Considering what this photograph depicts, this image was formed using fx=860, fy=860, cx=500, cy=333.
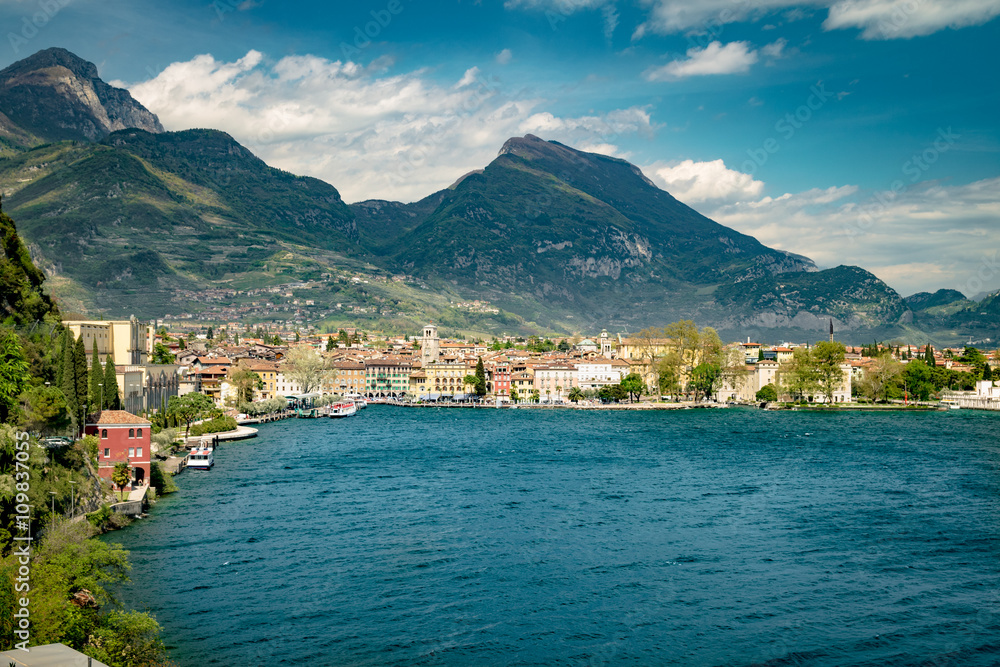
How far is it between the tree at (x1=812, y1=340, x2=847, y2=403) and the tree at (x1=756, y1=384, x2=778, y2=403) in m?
5.73

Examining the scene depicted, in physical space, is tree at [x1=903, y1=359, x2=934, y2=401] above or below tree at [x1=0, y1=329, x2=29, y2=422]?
below

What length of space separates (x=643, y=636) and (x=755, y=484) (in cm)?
2584

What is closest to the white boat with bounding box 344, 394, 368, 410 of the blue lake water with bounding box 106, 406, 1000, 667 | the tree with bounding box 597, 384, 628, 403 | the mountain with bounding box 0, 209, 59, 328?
the tree with bounding box 597, 384, 628, 403

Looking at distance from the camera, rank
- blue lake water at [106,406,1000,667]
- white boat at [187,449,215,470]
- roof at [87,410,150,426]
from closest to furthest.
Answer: blue lake water at [106,406,1000,667] < roof at [87,410,150,426] < white boat at [187,449,215,470]

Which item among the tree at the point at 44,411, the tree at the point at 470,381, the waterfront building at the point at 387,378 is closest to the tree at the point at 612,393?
the tree at the point at 470,381

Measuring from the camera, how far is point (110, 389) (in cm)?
4750

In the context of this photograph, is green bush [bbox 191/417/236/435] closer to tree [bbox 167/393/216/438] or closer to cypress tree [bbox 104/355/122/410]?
tree [bbox 167/393/216/438]

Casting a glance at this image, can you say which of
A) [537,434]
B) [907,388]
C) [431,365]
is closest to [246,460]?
[537,434]

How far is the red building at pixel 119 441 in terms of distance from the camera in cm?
3728

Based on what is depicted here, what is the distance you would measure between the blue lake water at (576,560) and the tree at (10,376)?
19.6ft

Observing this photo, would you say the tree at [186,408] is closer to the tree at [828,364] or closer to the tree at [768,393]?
the tree at [768,393]

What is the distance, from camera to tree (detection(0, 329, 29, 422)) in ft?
91.5

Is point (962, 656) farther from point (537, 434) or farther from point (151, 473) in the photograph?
point (537, 434)

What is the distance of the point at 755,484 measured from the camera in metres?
46.6
